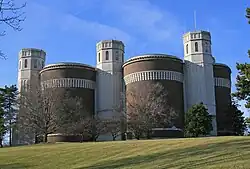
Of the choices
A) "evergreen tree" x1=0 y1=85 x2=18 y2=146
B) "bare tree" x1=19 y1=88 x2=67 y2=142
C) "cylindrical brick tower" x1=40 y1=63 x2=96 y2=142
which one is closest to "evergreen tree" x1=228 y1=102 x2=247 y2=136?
"cylindrical brick tower" x1=40 y1=63 x2=96 y2=142

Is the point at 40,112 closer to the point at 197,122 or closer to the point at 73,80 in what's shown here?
the point at 73,80

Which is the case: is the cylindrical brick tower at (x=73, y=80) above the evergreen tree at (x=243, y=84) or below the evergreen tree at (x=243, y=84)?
above

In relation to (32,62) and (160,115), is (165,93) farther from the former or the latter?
(32,62)

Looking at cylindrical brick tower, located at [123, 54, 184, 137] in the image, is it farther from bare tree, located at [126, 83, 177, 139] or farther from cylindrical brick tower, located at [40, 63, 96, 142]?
cylindrical brick tower, located at [40, 63, 96, 142]

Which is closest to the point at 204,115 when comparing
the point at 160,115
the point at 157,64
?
the point at 160,115

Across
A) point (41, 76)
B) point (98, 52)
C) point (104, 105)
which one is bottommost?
point (104, 105)

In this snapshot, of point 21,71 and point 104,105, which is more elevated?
point 21,71

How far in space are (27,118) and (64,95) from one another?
11.6 meters

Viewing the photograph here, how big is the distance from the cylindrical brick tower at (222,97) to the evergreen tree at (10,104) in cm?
3322

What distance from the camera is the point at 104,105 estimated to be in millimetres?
71250

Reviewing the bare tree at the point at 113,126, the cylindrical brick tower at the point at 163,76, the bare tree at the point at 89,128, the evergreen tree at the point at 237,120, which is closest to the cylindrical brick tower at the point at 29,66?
the bare tree at the point at 89,128

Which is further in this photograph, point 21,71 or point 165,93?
point 21,71

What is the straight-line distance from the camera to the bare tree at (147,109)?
57.3 meters

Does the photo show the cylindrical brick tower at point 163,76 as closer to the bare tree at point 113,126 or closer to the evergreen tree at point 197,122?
the evergreen tree at point 197,122
